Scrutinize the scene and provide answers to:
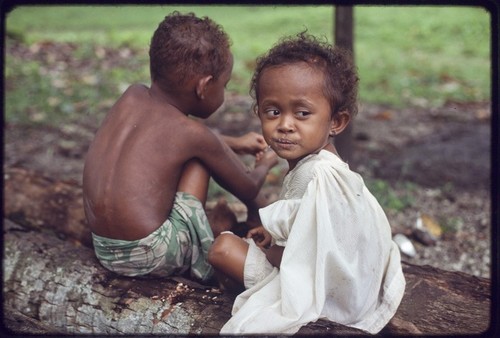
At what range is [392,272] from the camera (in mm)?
2305

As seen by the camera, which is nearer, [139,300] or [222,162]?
[139,300]

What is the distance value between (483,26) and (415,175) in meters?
5.37

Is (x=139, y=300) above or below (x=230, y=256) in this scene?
below

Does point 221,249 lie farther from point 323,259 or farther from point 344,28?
point 344,28

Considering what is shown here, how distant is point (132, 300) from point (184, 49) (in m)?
1.01

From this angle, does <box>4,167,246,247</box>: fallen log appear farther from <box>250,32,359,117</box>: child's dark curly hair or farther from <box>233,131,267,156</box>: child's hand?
<box>250,32,359,117</box>: child's dark curly hair

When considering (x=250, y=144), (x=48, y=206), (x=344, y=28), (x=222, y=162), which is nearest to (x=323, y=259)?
(x=222, y=162)

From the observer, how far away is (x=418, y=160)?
4.85m

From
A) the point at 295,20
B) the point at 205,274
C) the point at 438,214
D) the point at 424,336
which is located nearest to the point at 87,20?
the point at 295,20

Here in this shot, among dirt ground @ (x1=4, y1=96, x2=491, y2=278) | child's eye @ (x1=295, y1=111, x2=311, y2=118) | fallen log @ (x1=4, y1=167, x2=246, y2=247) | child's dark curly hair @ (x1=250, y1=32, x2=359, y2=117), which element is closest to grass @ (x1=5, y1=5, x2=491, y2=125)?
dirt ground @ (x1=4, y1=96, x2=491, y2=278)

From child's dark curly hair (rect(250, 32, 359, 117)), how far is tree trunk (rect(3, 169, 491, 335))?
0.80 m

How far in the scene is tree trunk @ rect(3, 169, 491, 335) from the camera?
2.25m

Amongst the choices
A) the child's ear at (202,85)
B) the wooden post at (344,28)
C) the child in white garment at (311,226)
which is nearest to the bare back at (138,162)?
the child's ear at (202,85)

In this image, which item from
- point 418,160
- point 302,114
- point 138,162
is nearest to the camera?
point 302,114
